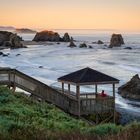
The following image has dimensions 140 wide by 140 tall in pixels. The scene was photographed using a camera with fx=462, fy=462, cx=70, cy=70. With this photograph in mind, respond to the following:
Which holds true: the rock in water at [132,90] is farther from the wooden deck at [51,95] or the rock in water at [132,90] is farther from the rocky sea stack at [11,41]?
the rocky sea stack at [11,41]

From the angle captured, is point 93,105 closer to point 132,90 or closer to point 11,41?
point 132,90

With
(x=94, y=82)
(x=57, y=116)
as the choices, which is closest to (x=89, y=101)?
(x=94, y=82)

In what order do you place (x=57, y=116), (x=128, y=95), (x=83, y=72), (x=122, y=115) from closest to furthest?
(x=57, y=116) → (x=83, y=72) → (x=122, y=115) → (x=128, y=95)

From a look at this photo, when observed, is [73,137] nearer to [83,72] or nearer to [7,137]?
[7,137]

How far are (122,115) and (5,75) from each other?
1065cm

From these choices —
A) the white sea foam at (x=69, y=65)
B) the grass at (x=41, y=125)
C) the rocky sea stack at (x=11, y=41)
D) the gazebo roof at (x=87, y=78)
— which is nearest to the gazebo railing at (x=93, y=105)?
the gazebo roof at (x=87, y=78)

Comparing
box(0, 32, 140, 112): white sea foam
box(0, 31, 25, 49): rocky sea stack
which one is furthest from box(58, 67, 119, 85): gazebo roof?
box(0, 31, 25, 49): rocky sea stack

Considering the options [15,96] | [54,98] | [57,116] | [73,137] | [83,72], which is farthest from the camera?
[83,72]

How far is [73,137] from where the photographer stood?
827 centimetres

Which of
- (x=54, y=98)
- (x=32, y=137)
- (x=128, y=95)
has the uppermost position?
(x=32, y=137)

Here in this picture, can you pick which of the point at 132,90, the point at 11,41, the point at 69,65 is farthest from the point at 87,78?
the point at 11,41

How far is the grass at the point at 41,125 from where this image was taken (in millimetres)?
8625

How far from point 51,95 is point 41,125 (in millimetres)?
10381

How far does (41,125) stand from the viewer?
45.9 ft
